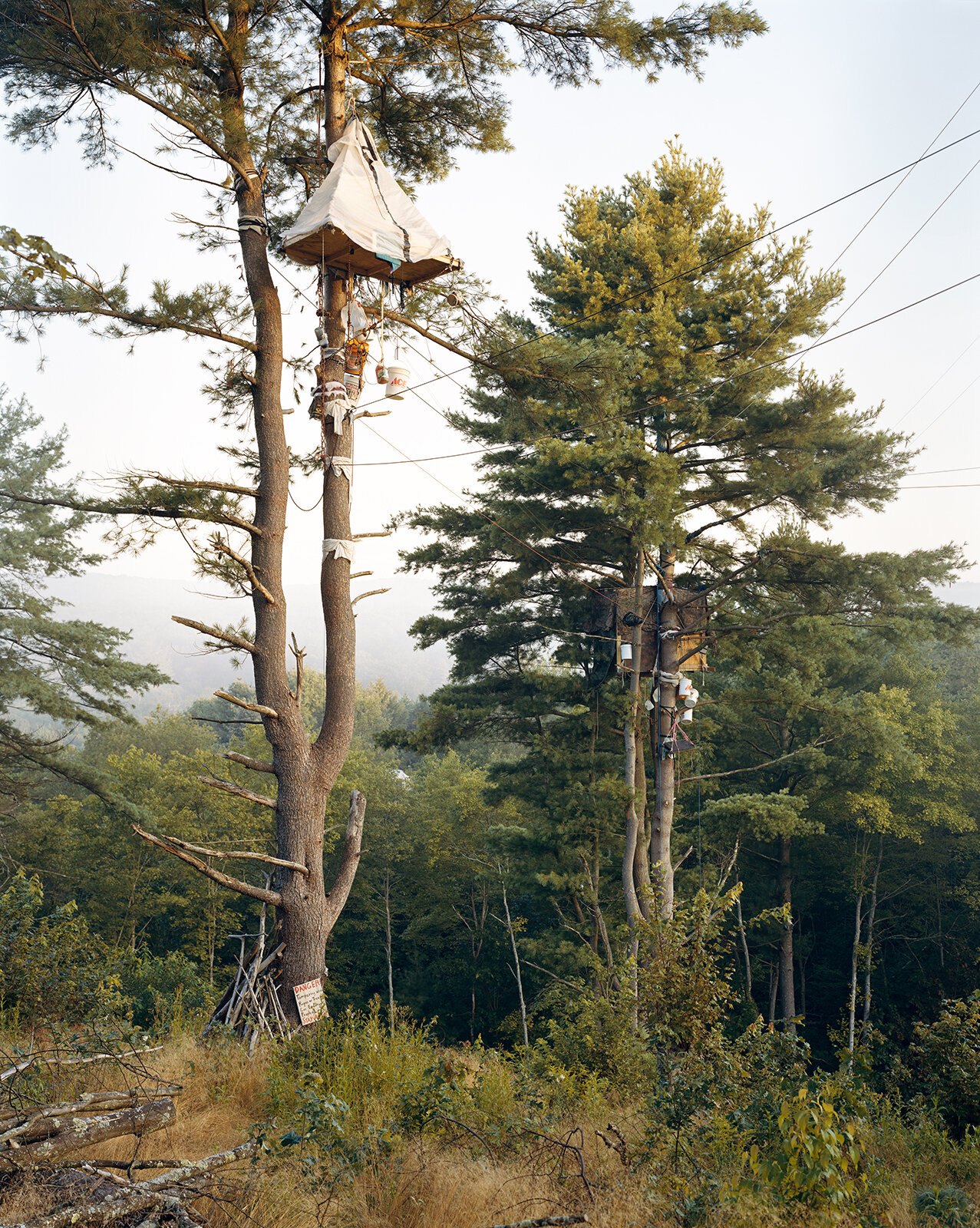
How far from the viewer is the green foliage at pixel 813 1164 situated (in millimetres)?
2992

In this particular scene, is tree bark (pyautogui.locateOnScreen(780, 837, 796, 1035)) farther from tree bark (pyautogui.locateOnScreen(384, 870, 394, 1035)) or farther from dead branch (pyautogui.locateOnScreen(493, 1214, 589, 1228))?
dead branch (pyautogui.locateOnScreen(493, 1214, 589, 1228))

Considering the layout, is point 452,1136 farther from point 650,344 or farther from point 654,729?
point 650,344

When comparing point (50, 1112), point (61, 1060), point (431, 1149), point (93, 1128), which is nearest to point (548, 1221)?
point (431, 1149)

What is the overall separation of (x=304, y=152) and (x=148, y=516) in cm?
401

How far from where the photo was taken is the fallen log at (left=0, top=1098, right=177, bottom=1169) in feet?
10.6

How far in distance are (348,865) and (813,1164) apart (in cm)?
420

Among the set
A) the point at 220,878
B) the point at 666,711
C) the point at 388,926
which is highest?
the point at 666,711

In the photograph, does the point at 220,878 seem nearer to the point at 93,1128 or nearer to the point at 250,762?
the point at 250,762

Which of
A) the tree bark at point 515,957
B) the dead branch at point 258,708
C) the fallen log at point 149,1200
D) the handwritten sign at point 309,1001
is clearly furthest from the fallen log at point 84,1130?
the tree bark at point 515,957

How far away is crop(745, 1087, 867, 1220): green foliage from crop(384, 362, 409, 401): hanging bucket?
5563 mm

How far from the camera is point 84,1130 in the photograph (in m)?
3.49

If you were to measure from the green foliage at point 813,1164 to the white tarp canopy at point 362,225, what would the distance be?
6068 millimetres

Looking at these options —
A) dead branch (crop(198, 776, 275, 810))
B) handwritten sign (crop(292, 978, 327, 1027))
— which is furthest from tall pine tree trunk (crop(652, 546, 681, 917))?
dead branch (crop(198, 776, 275, 810))

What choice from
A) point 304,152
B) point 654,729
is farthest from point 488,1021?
point 304,152
